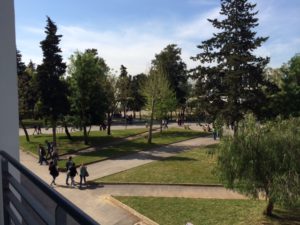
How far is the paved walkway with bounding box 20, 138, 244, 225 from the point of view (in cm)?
1723

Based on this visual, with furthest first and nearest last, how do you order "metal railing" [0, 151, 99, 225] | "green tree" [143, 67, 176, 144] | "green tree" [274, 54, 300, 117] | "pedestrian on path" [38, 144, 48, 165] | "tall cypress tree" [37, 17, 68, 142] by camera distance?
1. "green tree" [274, 54, 300, 117]
2. "green tree" [143, 67, 176, 144]
3. "tall cypress tree" [37, 17, 68, 142]
4. "pedestrian on path" [38, 144, 48, 165]
5. "metal railing" [0, 151, 99, 225]

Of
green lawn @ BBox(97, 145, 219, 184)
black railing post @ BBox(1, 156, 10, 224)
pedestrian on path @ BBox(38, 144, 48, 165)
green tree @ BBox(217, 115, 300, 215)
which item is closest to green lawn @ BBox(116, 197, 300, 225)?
green tree @ BBox(217, 115, 300, 215)

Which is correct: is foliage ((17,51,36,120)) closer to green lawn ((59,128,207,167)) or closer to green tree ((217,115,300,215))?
green lawn ((59,128,207,167))

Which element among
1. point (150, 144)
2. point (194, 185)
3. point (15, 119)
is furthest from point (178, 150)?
point (15, 119)

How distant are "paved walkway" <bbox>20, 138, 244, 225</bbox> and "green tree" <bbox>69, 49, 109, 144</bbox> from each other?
660cm

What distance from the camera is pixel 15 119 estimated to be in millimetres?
3973

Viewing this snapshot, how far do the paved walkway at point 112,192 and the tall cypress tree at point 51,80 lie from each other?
500 cm

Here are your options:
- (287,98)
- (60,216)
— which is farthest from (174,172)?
(60,216)

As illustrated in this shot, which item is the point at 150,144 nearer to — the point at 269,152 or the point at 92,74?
the point at 92,74

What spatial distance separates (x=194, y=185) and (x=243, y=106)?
17.8 meters

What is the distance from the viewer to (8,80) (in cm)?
395

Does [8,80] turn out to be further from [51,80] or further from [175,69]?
[175,69]

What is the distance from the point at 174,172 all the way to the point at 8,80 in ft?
71.6

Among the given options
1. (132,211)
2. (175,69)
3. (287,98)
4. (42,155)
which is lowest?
(132,211)
